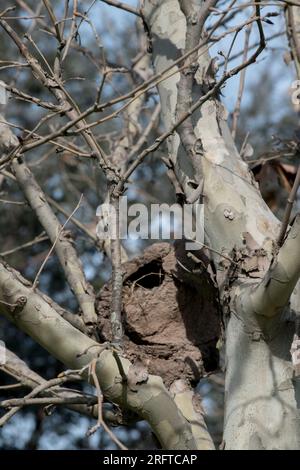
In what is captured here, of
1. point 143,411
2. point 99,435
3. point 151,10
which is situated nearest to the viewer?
point 143,411

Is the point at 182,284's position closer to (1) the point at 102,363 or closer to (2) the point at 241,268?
(2) the point at 241,268

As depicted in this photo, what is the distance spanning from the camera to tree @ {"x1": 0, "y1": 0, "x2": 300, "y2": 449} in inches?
97.7

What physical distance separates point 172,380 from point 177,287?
44 cm

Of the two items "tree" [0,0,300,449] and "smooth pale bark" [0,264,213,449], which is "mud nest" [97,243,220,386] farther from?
"smooth pale bark" [0,264,213,449]

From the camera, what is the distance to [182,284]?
3.35m

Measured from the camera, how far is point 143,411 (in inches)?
101

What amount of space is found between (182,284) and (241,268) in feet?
2.10

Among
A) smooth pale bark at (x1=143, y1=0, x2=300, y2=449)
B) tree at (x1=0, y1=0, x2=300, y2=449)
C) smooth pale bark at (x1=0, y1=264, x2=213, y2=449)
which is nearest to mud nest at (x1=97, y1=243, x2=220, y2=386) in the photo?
tree at (x1=0, y1=0, x2=300, y2=449)
